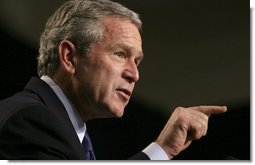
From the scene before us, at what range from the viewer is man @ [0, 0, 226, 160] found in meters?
1.28

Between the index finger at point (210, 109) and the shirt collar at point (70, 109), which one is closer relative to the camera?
the shirt collar at point (70, 109)

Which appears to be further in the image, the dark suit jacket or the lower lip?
the lower lip

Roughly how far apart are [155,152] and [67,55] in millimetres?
370

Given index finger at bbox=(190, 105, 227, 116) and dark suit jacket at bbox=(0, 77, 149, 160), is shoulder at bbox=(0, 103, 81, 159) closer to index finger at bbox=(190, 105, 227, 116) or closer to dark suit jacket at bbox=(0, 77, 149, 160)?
dark suit jacket at bbox=(0, 77, 149, 160)

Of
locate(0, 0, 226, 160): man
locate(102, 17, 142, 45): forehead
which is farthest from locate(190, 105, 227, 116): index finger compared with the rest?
locate(102, 17, 142, 45): forehead

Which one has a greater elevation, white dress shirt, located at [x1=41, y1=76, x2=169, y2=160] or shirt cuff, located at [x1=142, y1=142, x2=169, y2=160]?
white dress shirt, located at [x1=41, y1=76, x2=169, y2=160]

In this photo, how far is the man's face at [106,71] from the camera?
Answer: 52.1 inches

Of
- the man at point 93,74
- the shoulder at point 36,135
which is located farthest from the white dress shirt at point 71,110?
the shoulder at point 36,135

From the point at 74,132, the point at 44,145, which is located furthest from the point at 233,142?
the point at 44,145

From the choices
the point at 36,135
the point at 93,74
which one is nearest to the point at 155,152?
the point at 93,74

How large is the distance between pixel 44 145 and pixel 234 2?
0.74 metres

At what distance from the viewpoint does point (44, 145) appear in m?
1.09

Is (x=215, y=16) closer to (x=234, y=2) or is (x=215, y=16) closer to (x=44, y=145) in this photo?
(x=234, y=2)

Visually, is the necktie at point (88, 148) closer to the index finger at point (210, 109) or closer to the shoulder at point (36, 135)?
the shoulder at point (36, 135)
